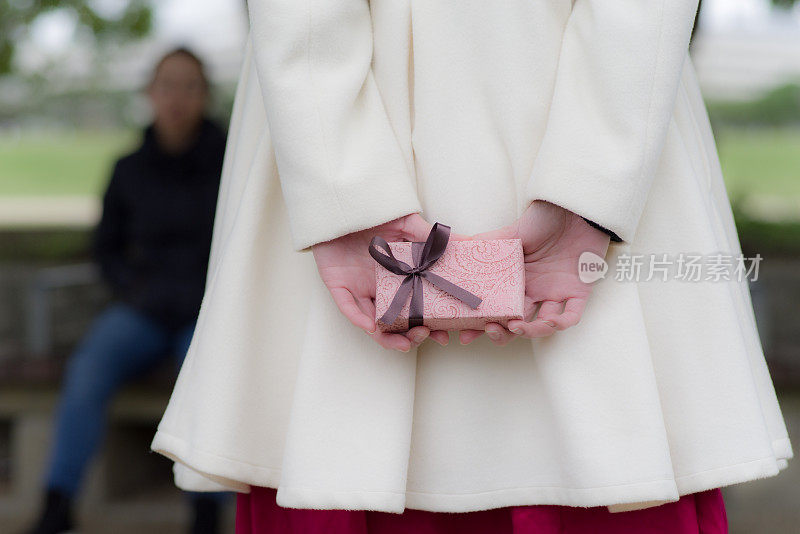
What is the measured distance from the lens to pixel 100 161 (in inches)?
393

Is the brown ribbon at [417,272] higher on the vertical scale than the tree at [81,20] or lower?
lower

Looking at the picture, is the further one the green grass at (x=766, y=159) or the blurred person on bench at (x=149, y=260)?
the green grass at (x=766, y=159)

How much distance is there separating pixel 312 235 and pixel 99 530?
258 cm

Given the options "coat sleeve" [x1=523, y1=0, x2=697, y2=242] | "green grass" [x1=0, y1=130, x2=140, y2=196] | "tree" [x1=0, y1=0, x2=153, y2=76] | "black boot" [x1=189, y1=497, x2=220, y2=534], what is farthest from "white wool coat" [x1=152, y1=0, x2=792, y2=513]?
"green grass" [x1=0, y1=130, x2=140, y2=196]

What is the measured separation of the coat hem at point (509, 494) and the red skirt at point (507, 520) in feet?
0.13

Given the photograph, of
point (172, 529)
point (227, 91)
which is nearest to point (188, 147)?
point (172, 529)

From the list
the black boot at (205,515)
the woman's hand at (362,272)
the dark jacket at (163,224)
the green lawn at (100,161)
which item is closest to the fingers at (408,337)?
the woman's hand at (362,272)

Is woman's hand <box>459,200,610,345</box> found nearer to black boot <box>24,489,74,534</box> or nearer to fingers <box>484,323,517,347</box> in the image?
fingers <box>484,323,517,347</box>

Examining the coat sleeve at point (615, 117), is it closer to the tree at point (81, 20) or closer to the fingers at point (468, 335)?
the fingers at point (468, 335)

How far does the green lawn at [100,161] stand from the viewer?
8.45m

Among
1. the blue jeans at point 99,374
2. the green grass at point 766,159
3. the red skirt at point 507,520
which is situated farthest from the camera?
the green grass at point 766,159

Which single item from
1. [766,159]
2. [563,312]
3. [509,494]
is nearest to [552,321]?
[563,312]

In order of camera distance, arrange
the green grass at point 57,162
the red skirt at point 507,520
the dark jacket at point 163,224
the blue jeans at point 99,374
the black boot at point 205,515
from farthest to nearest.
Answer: the green grass at point 57,162 < the dark jacket at point 163,224 < the blue jeans at point 99,374 < the black boot at point 205,515 < the red skirt at point 507,520

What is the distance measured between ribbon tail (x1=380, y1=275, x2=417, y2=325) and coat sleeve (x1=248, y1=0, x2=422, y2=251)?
0.09 meters
